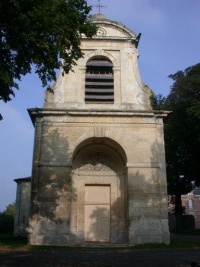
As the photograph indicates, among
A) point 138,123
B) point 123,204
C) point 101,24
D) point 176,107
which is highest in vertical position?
point 101,24

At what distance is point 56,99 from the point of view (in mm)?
17297

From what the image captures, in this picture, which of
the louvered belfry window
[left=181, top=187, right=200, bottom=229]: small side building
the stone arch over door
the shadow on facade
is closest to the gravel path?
the shadow on facade

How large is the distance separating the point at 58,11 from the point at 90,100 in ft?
26.3

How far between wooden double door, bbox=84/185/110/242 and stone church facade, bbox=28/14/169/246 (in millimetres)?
48

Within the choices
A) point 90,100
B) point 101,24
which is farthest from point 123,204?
point 101,24

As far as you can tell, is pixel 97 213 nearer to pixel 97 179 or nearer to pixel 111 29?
pixel 97 179

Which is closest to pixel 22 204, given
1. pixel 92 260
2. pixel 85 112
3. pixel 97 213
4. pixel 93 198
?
pixel 93 198

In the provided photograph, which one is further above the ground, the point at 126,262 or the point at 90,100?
the point at 90,100

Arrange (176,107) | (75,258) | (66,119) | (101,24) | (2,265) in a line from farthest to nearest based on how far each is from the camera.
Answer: (176,107) → (101,24) → (66,119) → (75,258) → (2,265)

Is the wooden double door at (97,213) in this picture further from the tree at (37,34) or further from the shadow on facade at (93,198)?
the tree at (37,34)

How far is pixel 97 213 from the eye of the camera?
672 inches

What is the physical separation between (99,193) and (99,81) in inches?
234

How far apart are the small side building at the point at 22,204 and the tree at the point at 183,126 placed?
11784 millimetres

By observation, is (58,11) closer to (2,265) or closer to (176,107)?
(2,265)
